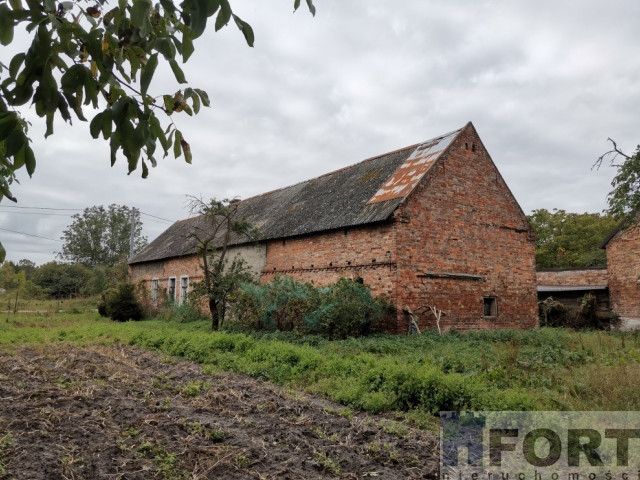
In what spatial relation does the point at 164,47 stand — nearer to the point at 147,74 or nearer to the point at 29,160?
the point at 147,74

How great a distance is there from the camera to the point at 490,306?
1698 cm

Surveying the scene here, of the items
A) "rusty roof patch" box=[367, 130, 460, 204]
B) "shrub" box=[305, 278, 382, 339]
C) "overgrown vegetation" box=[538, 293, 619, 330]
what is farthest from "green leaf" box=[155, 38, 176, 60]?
"overgrown vegetation" box=[538, 293, 619, 330]

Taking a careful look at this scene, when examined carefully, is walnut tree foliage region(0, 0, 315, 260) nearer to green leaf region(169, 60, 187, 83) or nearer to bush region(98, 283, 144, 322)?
green leaf region(169, 60, 187, 83)

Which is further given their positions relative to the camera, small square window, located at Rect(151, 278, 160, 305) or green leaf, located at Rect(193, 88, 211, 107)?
small square window, located at Rect(151, 278, 160, 305)

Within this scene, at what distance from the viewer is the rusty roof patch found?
1569 cm

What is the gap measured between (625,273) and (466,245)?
10.8 metres

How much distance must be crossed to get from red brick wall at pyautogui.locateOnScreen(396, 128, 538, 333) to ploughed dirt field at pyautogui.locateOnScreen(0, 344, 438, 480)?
8.16 m

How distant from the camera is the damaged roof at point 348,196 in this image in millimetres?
15917

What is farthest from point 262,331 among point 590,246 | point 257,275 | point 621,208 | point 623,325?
point 590,246

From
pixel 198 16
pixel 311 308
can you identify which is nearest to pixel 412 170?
pixel 311 308

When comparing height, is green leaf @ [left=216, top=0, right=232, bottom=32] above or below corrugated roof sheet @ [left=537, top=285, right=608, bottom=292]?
above

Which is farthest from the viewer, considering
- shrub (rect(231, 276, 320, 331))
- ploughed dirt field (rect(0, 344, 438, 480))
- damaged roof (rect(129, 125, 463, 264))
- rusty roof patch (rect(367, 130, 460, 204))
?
damaged roof (rect(129, 125, 463, 264))

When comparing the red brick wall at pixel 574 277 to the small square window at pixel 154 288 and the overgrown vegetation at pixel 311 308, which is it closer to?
the overgrown vegetation at pixel 311 308

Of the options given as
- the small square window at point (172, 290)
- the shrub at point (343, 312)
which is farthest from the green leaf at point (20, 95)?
the small square window at point (172, 290)
